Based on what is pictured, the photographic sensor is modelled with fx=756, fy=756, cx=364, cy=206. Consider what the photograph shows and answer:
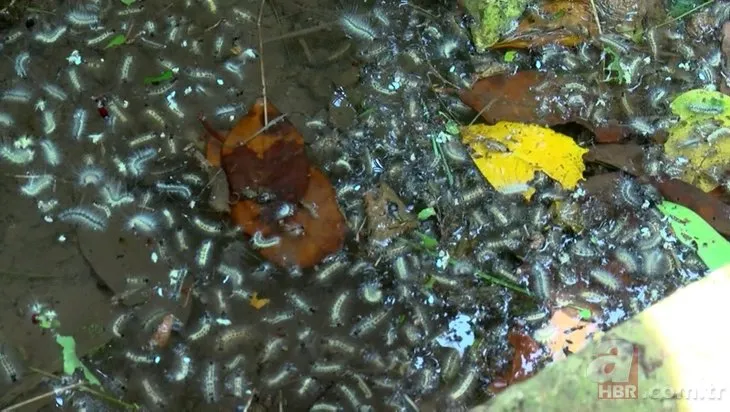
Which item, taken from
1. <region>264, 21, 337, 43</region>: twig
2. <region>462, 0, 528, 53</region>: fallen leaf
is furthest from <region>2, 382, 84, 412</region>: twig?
<region>462, 0, 528, 53</region>: fallen leaf

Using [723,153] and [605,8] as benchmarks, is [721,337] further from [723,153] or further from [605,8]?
[605,8]

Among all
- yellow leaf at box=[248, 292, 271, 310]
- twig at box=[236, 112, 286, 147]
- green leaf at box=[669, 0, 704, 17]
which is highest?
green leaf at box=[669, 0, 704, 17]

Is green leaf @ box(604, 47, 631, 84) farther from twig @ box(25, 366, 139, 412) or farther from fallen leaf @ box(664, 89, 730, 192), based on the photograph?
twig @ box(25, 366, 139, 412)

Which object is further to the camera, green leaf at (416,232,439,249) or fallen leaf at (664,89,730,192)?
fallen leaf at (664,89,730,192)

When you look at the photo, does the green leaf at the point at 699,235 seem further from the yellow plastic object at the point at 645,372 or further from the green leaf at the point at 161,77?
the green leaf at the point at 161,77

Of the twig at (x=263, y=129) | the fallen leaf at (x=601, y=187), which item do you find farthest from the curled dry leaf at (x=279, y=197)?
the fallen leaf at (x=601, y=187)

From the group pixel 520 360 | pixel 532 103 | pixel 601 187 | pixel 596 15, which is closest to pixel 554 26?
pixel 596 15

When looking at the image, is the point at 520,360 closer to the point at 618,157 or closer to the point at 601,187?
the point at 601,187
